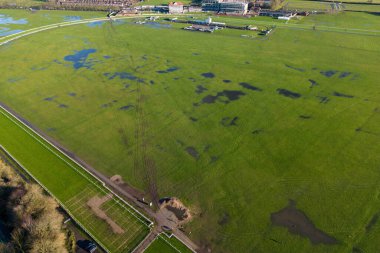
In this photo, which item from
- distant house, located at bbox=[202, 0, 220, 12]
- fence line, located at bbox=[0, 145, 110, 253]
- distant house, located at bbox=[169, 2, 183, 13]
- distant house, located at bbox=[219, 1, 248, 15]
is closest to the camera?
fence line, located at bbox=[0, 145, 110, 253]

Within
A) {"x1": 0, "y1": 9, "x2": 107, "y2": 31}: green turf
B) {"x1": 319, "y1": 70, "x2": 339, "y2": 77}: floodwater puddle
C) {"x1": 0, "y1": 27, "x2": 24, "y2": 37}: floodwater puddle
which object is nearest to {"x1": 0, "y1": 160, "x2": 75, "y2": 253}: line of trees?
{"x1": 319, "y1": 70, "x2": 339, "y2": 77}: floodwater puddle

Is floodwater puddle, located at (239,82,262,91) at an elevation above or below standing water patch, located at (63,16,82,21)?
below

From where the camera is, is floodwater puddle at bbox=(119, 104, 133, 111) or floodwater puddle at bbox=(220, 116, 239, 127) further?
floodwater puddle at bbox=(119, 104, 133, 111)

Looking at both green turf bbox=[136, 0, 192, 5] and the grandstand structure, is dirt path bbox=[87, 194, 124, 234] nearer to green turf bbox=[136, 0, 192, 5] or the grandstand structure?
the grandstand structure

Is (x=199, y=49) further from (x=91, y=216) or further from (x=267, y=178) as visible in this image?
(x=91, y=216)

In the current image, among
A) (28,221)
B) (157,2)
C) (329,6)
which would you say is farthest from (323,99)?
(157,2)

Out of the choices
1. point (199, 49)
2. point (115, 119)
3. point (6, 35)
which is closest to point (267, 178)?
point (115, 119)
